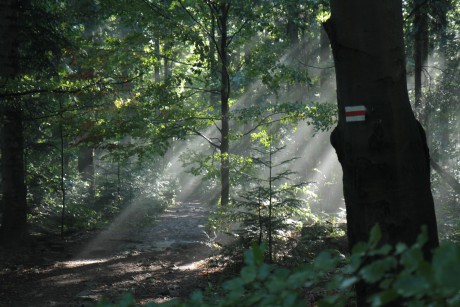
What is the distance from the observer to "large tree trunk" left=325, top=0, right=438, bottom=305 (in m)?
3.41

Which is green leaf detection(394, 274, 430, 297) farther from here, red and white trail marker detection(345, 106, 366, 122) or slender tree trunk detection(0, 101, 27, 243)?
slender tree trunk detection(0, 101, 27, 243)

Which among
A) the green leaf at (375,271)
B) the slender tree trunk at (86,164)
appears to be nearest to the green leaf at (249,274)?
the green leaf at (375,271)

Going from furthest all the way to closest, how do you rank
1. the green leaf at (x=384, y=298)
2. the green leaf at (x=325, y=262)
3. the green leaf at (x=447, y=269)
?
1. the green leaf at (x=325, y=262)
2. the green leaf at (x=384, y=298)
3. the green leaf at (x=447, y=269)

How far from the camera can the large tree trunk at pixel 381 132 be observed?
341cm

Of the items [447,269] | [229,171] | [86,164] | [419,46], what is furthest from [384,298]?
[86,164]

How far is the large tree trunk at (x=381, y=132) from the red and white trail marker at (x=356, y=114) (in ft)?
0.05

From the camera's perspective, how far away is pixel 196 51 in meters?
12.9

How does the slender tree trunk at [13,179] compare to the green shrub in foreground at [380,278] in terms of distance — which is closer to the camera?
the green shrub in foreground at [380,278]

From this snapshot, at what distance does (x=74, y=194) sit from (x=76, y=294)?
39.3ft

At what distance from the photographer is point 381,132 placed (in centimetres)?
346

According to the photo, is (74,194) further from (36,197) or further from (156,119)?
(156,119)

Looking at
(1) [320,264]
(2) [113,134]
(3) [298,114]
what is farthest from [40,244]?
(1) [320,264]

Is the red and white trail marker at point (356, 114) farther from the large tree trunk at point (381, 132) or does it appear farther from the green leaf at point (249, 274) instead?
the green leaf at point (249, 274)

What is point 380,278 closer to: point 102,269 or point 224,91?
point 102,269
